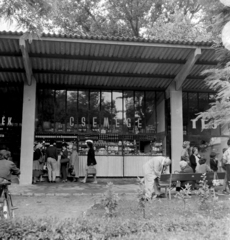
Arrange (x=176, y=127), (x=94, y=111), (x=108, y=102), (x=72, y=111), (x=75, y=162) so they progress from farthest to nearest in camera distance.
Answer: (x=108, y=102) → (x=94, y=111) → (x=72, y=111) → (x=75, y=162) → (x=176, y=127)

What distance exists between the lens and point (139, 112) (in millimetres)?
14977

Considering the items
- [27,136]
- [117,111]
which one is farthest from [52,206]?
[117,111]

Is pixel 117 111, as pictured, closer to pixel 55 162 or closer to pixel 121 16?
pixel 55 162

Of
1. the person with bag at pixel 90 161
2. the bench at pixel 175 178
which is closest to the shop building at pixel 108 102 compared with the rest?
the person with bag at pixel 90 161

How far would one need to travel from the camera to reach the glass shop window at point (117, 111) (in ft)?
48.3

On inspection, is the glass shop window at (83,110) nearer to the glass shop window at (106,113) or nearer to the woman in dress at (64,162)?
the glass shop window at (106,113)

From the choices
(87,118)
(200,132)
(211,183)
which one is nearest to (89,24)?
(87,118)

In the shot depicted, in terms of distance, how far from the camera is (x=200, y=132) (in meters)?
15.0

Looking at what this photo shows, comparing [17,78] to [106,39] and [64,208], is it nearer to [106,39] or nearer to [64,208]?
[106,39]

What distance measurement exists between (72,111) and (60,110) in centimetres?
57

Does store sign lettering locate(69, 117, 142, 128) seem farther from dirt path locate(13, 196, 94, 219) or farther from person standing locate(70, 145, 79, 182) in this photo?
dirt path locate(13, 196, 94, 219)

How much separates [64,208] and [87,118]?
7.60m

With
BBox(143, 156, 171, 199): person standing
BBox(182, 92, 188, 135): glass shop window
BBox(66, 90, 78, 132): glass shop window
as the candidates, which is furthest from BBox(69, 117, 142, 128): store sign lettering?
BBox(143, 156, 171, 199): person standing

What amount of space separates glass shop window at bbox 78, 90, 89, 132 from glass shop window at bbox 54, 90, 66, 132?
0.73 metres
